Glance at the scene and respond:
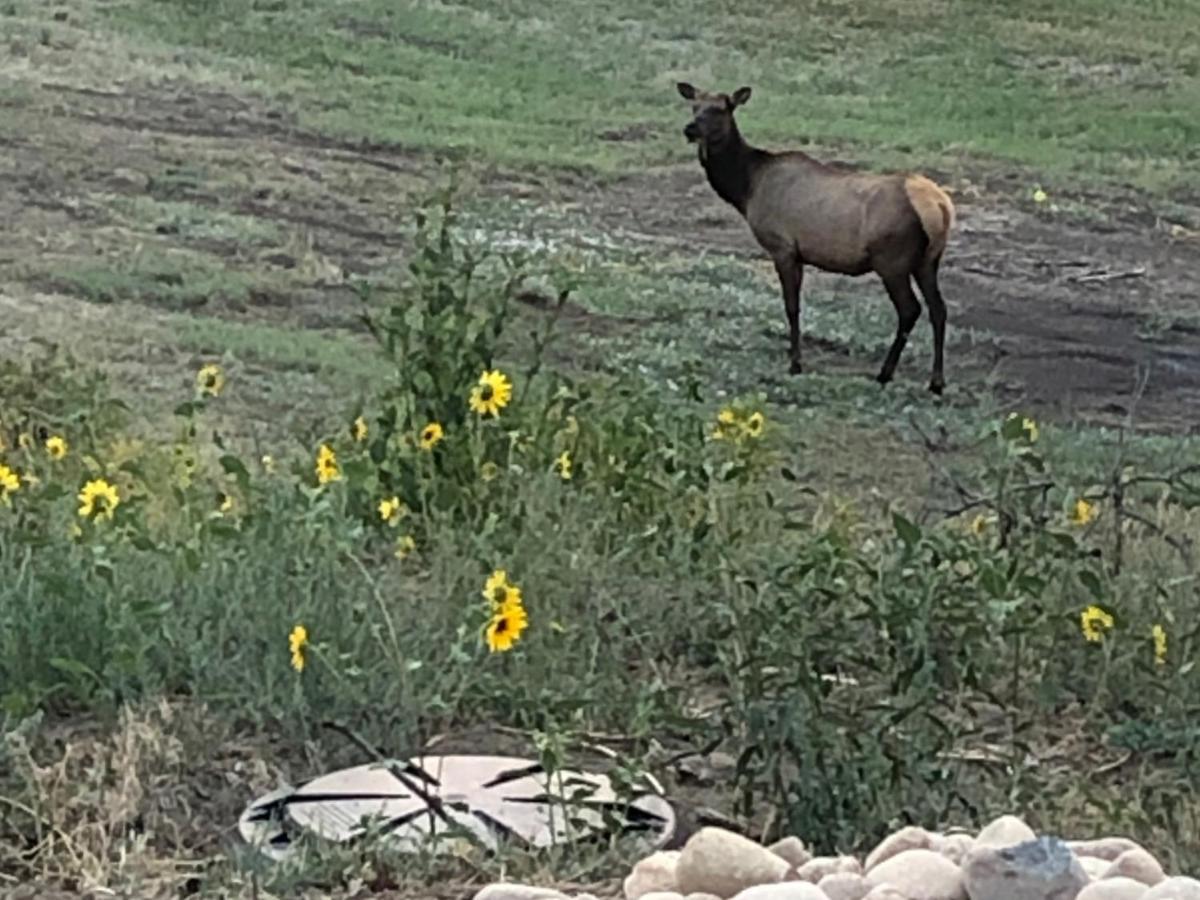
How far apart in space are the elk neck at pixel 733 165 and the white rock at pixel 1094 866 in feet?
16.6

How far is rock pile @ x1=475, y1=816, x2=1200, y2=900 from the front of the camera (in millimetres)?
2838

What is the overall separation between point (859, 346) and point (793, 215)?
54 cm

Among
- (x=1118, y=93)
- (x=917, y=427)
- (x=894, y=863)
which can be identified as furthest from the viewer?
(x=1118, y=93)

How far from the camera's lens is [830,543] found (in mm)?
4645

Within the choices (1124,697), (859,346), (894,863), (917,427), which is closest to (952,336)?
(859,346)

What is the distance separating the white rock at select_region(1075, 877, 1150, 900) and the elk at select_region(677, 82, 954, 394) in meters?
4.77

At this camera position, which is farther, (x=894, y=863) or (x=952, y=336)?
(x=952, y=336)

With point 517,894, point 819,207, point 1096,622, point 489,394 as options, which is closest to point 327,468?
point 489,394

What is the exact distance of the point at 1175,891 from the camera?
278 cm

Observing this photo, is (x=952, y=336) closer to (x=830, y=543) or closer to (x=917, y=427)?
(x=917, y=427)

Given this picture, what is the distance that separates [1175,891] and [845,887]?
38 centimetres

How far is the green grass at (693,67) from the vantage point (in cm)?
762

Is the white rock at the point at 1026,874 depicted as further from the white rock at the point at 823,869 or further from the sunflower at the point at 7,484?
the sunflower at the point at 7,484

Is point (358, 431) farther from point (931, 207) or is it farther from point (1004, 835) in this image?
point (931, 207)
